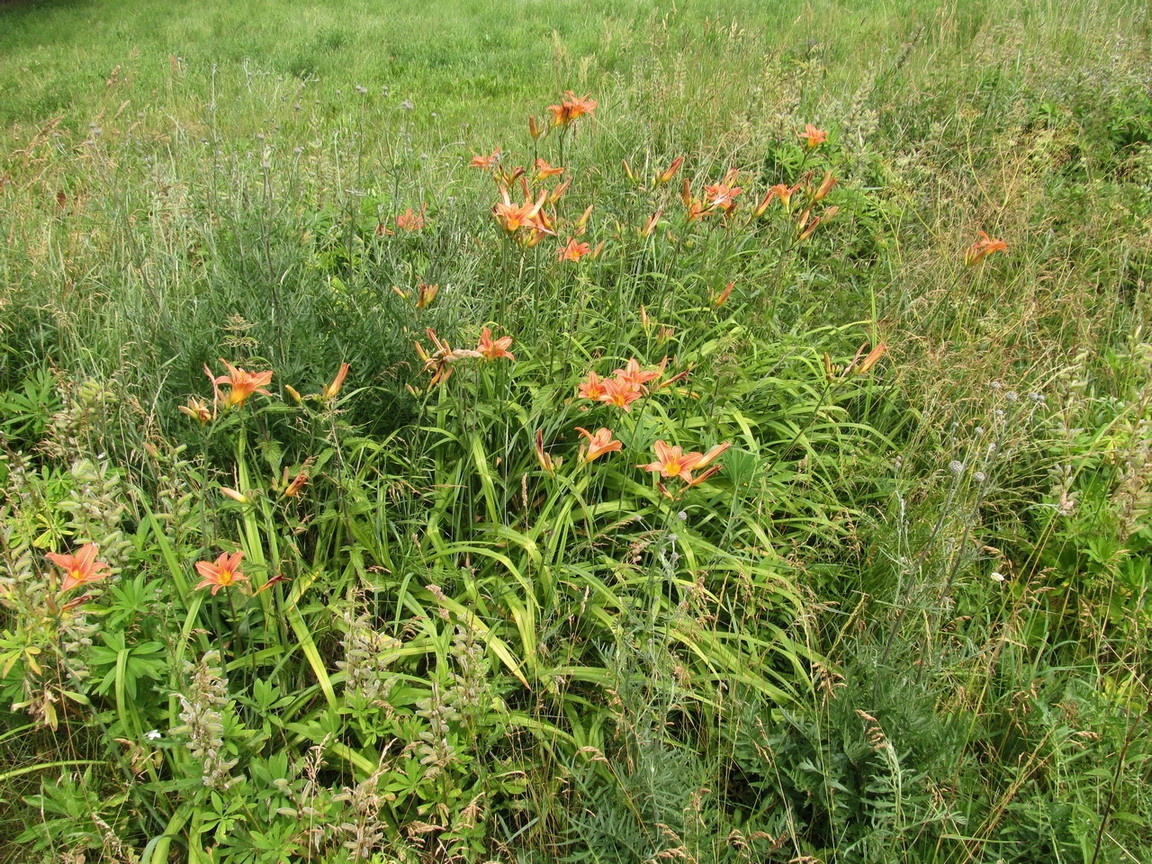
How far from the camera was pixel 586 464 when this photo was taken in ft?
7.00

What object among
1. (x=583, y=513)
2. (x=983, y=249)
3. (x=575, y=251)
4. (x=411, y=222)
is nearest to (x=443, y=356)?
(x=583, y=513)

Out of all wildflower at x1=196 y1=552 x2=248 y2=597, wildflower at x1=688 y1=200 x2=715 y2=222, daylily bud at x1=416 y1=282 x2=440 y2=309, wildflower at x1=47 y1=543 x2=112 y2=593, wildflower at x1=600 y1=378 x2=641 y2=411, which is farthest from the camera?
wildflower at x1=688 y1=200 x2=715 y2=222

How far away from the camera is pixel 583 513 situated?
2113 mm

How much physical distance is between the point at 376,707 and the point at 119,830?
1.77 ft

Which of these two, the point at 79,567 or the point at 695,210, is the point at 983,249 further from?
the point at 79,567

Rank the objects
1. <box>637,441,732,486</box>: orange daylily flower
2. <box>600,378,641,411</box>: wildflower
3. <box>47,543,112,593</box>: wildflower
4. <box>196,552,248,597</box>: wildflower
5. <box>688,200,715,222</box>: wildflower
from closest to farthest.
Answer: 1. <box>47,543,112,593</box>: wildflower
2. <box>196,552,248,597</box>: wildflower
3. <box>637,441,732,486</box>: orange daylily flower
4. <box>600,378,641,411</box>: wildflower
5. <box>688,200,715,222</box>: wildflower

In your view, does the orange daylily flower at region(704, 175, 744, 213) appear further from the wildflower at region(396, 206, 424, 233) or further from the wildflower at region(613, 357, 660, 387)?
the wildflower at region(396, 206, 424, 233)

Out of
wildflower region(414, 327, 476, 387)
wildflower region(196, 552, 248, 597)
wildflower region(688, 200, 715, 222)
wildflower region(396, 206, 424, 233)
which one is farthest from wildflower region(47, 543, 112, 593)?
wildflower region(688, 200, 715, 222)

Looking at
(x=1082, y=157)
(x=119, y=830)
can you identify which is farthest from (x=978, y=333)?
(x=119, y=830)

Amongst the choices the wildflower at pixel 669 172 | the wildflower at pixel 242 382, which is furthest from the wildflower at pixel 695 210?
the wildflower at pixel 242 382

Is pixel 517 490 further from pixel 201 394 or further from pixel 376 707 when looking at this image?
pixel 201 394

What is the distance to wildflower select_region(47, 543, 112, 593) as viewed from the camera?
1.36 m

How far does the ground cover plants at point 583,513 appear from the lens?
1536 mm

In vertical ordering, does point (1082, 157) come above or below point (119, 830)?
above
